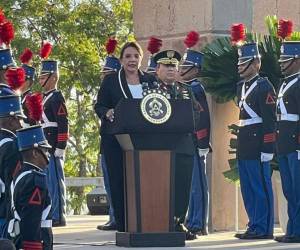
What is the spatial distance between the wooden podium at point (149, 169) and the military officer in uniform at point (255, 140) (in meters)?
1.11

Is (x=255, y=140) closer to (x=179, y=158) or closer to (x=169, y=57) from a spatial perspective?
(x=179, y=158)

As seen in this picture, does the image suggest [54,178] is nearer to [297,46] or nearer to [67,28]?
[297,46]

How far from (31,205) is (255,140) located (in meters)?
4.67

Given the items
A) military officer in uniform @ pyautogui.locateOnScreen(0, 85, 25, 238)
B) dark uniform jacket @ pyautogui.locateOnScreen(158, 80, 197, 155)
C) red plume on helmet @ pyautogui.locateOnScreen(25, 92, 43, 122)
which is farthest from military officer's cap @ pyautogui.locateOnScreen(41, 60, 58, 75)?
red plume on helmet @ pyautogui.locateOnScreen(25, 92, 43, 122)

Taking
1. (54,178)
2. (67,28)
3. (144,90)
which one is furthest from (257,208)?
(67,28)

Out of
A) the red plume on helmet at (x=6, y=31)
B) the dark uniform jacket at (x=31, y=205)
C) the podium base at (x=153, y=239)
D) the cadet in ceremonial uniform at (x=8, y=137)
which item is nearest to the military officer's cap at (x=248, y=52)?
the podium base at (x=153, y=239)

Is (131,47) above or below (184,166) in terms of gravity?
above

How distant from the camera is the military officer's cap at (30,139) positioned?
9031mm

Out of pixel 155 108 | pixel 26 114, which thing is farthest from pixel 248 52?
pixel 26 114

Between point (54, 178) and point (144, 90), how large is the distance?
3.93 meters

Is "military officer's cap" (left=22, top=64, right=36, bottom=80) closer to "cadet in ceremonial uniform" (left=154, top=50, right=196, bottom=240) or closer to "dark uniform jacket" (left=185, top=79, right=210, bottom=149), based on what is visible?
"dark uniform jacket" (left=185, top=79, right=210, bottom=149)

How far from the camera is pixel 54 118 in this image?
49.7 ft

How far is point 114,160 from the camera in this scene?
12.4m

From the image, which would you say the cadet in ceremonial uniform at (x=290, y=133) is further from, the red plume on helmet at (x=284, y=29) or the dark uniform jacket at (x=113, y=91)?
the dark uniform jacket at (x=113, y=91)
